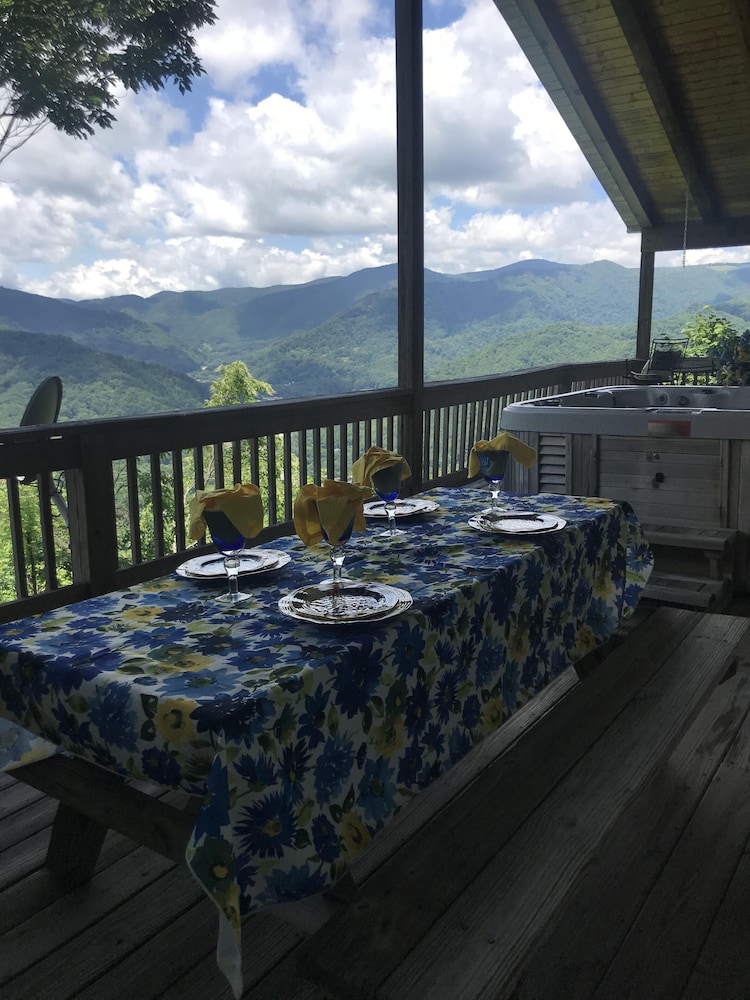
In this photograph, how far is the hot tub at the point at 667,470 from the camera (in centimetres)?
364

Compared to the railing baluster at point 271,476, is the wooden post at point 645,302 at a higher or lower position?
higher

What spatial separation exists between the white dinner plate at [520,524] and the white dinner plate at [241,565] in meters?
0.55

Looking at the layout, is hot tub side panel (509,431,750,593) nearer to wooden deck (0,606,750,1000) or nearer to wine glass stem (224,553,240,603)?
wooden deck (0,606,750,1000)

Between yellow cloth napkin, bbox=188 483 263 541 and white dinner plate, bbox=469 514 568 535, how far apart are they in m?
0.73

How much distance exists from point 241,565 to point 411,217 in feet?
11.0

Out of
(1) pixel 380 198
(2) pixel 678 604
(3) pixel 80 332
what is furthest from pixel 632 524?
(1) pixel 380 198

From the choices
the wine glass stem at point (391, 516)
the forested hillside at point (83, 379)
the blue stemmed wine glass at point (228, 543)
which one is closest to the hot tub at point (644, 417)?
the wine glass stem at point (391, 516)

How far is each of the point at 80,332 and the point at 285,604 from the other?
23.9m

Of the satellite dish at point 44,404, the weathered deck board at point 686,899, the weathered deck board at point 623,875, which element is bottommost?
the weathered deck board at point 686,899

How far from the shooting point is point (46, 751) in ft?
4.87

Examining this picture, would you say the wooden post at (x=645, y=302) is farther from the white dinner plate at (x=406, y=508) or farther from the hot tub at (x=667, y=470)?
the white dinner plate at (x=406, y=508)

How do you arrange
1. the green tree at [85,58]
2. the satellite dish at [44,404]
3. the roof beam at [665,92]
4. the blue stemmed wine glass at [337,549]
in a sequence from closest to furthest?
the blue stemmed wine glass at [337,549]
the satellite dish at [44,404]
the roof beam at [665,92]
the green tree at [85,58]

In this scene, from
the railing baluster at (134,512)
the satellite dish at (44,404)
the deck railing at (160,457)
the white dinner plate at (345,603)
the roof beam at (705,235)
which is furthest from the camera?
the roof beam at (705,235)

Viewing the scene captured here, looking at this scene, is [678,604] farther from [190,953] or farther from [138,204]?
[138,204]
